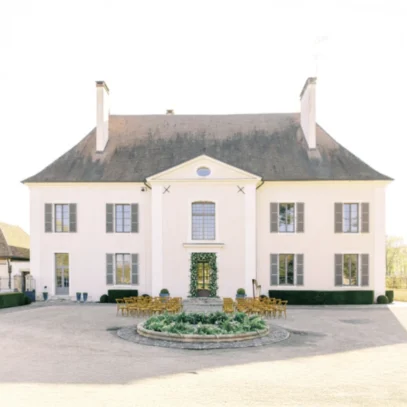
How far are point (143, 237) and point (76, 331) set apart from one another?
978cm

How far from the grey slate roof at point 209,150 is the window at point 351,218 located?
1599mm

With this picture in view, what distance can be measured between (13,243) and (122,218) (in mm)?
11193

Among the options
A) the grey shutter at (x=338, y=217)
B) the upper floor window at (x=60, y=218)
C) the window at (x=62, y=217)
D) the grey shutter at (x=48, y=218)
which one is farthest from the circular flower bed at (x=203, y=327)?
the grey shutter at (x=48, y=218)

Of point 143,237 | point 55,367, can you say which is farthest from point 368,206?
point 55,367

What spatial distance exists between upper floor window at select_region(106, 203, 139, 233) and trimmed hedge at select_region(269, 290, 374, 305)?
331 inches

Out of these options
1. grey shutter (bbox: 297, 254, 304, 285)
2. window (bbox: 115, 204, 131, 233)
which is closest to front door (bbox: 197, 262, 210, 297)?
window (bbox: 115, 204, 131, 233)

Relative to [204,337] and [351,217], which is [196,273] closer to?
[351,217]

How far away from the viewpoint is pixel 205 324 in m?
13.0

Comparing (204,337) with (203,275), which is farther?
(203,275)

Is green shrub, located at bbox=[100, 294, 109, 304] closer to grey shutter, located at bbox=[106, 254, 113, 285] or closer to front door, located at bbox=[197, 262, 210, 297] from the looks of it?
grey shutter, located at bbox=[106, 254, 113, 285]

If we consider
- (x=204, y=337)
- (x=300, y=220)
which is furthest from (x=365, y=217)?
(x=204, y=337)

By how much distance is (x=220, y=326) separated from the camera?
12773 mm

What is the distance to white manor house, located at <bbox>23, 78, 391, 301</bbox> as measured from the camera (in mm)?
22625

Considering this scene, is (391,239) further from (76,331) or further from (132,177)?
(76,331)
